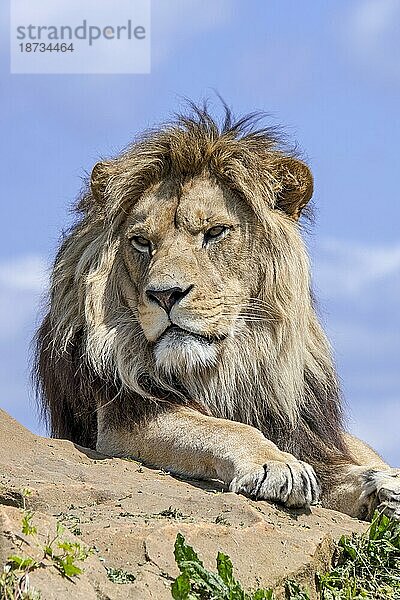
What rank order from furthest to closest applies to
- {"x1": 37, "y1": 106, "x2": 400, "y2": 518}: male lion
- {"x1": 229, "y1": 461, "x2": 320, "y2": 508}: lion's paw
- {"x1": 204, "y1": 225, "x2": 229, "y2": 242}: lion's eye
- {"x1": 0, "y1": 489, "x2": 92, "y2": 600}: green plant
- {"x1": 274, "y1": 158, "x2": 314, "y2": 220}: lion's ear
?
{"x1": 274, "y1": 158, "x2": 314, "y2": 220}: lion's ear < {"x1": 204, "y1": 225, "x2": 229, "y2": 242}: lion's eye < {"x1": 37, "y1": 106, "x2": 400, "y2": 518}: male lion < {"x1": 229, "y1": 461, "x2": 320, "y2": 508}: lion's paw < {"x1": 0, "y1": 489, "x2": 92, "y2": 600}: green plant

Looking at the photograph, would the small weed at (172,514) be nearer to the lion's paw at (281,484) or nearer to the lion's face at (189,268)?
the lion's paw at (281,484)

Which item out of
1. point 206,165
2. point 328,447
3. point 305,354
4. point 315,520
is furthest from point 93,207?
point 315,520

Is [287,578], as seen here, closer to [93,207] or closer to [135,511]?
[135,511]

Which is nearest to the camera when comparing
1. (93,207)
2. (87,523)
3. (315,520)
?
(87,523)

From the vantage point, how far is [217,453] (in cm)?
554

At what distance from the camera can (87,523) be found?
13.9ft

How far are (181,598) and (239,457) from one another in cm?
167

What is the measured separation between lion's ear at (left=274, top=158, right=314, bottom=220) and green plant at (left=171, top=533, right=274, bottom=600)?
3.14 m

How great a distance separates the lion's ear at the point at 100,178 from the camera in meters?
6.77

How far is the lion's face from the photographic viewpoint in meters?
6.00

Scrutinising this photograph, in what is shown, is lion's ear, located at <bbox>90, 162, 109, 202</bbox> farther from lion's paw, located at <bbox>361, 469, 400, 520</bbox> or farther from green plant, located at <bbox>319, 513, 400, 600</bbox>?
green plant, located at <bbox>319, 513, 400, 600</bbox>

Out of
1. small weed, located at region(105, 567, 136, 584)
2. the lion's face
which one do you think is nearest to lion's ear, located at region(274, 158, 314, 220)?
the lion's face

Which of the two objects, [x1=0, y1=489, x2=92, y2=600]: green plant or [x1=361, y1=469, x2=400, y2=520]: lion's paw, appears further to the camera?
[x1=361, y1=469, x2=400, y2=520]: lion's paw

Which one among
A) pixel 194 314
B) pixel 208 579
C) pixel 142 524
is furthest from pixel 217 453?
pixel 208 579
